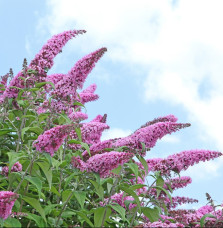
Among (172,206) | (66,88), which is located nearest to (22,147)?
(66,88)

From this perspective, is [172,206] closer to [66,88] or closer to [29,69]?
[66,88]

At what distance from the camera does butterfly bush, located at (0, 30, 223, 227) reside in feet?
16.3

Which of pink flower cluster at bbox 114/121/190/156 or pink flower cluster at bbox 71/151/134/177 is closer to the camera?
pink flower cluster at bbox 71/151/134/177

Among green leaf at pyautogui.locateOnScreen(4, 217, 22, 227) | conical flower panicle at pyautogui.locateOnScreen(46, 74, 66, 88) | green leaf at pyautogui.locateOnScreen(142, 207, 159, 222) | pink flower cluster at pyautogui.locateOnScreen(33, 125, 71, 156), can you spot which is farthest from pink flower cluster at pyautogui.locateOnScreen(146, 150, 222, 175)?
conical flower panicle at pyautogui.locateOnScreen(46, 74, 66, 88)

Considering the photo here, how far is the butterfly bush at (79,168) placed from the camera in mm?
4980

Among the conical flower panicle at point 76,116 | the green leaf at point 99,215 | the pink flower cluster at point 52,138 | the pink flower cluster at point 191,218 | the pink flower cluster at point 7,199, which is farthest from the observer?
the conical flower panicle at point 76,116

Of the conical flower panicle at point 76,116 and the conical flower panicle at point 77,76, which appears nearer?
the conical flower panicle at point 77,76

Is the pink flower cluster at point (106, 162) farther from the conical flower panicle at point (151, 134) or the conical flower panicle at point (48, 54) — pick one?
the conical flower panicle at point (48, 54)

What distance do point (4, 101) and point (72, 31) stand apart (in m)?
1.92

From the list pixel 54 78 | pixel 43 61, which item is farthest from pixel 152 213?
pixel 54 78

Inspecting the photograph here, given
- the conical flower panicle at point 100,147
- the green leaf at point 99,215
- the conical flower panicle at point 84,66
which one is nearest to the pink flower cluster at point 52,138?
the green leaf at point 99,215

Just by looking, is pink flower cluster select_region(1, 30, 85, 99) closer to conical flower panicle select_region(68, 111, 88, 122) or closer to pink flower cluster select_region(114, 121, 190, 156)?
conical flower panicle select_region(68, 111, 88, 122)

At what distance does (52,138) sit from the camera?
4.78 meters

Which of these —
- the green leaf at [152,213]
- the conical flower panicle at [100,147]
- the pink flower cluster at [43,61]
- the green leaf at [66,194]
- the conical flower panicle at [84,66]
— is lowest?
the green leaf at [152,213]
